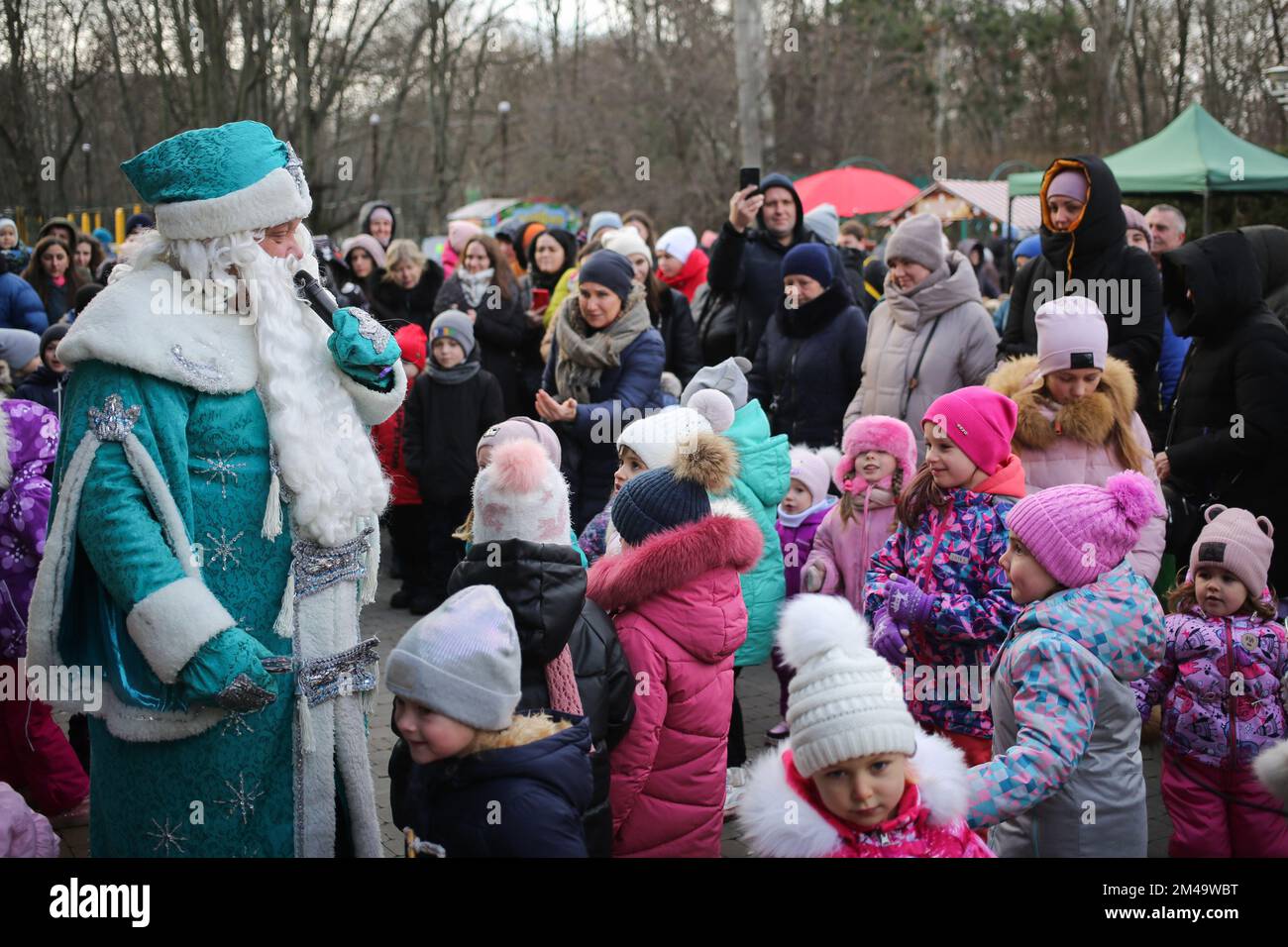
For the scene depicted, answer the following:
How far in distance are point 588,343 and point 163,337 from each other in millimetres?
3841

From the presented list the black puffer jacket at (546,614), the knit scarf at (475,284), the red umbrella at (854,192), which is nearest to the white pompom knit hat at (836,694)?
the black puffer jacket at (546,614)

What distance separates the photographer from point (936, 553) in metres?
4.10

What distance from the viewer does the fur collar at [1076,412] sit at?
4.64m

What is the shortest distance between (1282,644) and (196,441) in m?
3.32

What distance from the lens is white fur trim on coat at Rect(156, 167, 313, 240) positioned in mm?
2773

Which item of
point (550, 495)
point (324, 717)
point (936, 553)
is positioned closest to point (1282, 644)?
point (936, 553)

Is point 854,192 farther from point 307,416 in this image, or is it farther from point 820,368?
point 307,416

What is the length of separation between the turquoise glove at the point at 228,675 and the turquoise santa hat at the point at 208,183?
894 millimetres

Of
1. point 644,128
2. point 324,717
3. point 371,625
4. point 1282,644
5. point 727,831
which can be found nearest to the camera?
point 324,717

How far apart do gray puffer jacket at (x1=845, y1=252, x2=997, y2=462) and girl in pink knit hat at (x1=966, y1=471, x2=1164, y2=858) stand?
263 centimetres

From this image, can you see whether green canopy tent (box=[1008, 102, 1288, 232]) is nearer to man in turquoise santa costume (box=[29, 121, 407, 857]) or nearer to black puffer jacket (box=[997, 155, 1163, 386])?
black puffer jacket (box=[997, 155, 1163, 386])

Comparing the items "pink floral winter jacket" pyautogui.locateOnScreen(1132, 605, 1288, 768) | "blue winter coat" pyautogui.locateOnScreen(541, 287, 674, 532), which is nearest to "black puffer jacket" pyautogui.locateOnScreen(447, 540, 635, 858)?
"pink floral winter jacket" pyautogui.locateOnScreen(1132, 605, 1288, 768)
